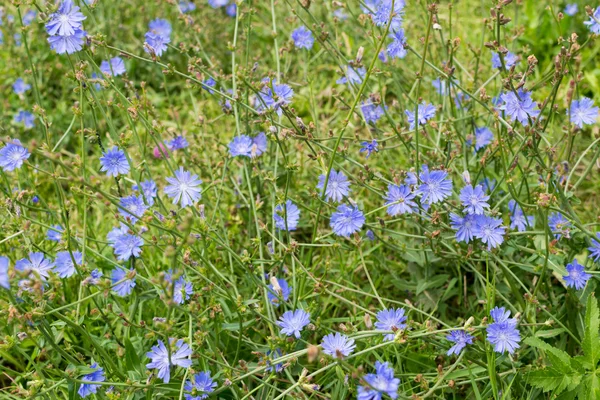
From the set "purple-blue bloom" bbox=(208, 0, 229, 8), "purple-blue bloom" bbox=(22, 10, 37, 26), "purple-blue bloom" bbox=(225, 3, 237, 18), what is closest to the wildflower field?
"purple-blue bloom" bbox=(208, 0, 229, 8)

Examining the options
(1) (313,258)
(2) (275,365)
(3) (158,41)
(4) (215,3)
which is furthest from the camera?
(4) (215,3)

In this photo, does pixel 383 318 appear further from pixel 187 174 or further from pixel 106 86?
pixel 106 86

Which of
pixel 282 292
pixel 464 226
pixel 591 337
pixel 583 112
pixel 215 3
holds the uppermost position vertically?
pixel 215 3

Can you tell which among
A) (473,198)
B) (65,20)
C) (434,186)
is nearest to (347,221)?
(434,186)

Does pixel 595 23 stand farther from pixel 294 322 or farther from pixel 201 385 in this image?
pixel 201 385

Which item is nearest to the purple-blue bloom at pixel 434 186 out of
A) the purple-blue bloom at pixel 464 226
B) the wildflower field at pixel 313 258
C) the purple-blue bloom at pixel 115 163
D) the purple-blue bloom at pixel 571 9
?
the wildflower field at pixel 313 258

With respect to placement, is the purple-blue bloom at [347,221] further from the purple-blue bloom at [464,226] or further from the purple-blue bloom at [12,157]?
the purple-blue bloom at [12,157]
